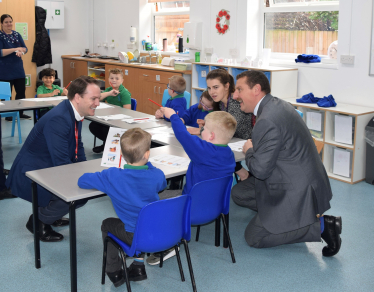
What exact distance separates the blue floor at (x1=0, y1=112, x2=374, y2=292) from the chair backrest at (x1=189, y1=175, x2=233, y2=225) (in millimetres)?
384

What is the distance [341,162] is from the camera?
4496mm

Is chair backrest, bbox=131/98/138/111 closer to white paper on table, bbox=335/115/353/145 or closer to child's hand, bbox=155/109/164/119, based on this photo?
child's hand, bbox=155/109/164/119

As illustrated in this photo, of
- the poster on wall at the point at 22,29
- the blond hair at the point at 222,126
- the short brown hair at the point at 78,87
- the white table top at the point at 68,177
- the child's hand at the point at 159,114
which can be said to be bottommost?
the white table top at the point at 68,177

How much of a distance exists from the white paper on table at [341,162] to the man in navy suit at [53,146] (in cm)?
276

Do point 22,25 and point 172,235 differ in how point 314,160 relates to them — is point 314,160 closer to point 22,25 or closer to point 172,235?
point 172,235

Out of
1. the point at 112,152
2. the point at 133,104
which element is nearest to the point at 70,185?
the point at 112,152

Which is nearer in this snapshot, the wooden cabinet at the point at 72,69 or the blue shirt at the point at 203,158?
the blue shirt at the point at 203,158

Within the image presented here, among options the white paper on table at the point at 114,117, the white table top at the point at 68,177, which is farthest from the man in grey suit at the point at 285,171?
the white paper on table at the point at 114,117

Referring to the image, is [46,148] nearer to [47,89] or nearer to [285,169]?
[285,169]

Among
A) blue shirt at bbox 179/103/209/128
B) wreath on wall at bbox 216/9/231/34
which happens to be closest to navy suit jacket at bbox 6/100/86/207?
blue shirt at bbox 179/103/209/128

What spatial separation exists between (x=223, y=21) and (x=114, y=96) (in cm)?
219

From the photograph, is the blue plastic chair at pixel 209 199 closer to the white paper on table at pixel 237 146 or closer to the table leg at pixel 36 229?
the white paper on table at pixel 237 146

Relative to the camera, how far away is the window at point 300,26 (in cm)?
527

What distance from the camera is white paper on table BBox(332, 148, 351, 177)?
4.43 metres
